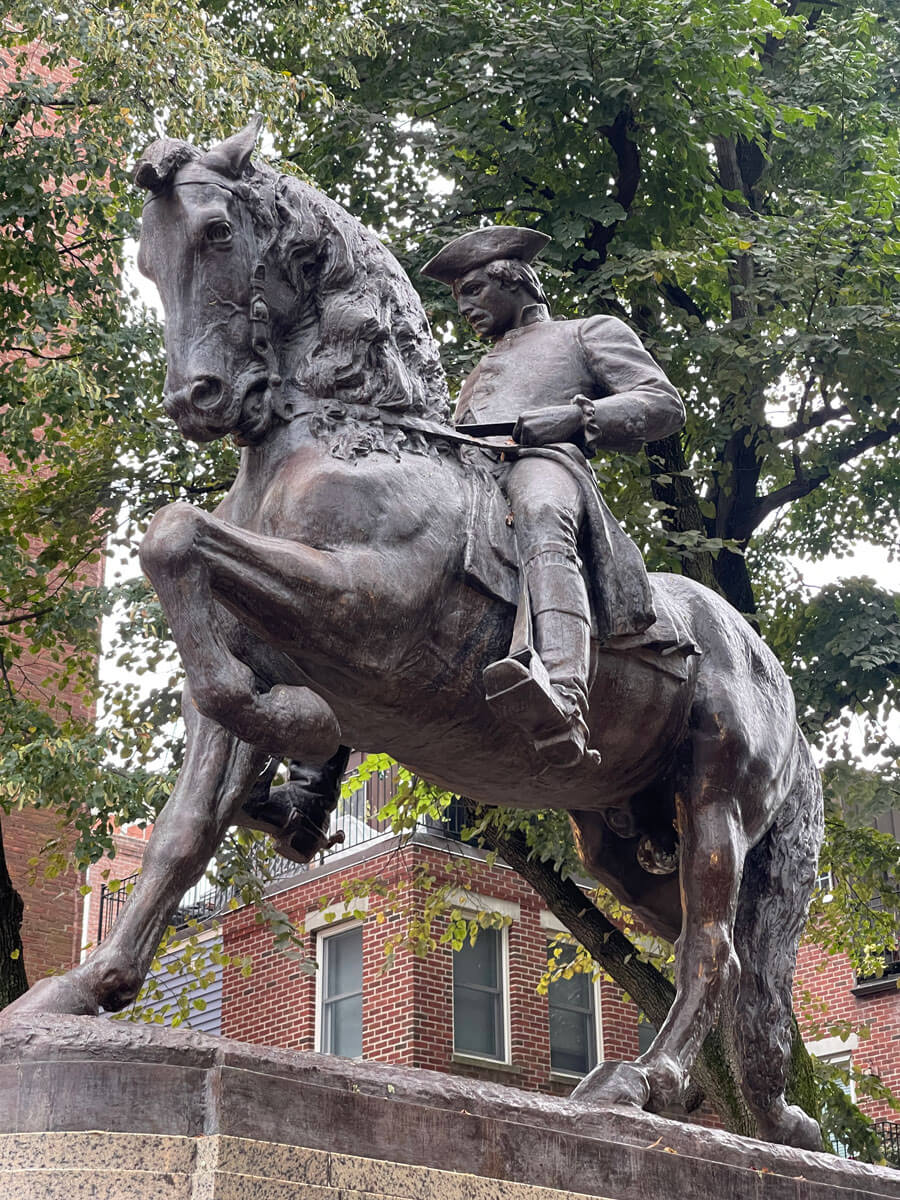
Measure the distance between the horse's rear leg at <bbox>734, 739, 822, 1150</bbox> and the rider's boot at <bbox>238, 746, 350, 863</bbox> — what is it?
1.72 metres

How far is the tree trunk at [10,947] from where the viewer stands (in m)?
10.4

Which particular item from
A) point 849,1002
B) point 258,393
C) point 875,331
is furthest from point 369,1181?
point 849,1002

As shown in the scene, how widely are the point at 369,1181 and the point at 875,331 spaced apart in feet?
31.4

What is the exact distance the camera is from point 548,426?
5594 millimetres

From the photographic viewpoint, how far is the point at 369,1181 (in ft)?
13.5

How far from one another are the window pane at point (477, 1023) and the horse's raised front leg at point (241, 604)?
15212 mm

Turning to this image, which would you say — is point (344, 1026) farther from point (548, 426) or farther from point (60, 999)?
point (60, 999)

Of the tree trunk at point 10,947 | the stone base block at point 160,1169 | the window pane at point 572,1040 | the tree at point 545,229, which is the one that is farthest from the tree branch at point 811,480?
the stone base block at point 160,1169

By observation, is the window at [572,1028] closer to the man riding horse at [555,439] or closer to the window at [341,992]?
the window at [341,992]

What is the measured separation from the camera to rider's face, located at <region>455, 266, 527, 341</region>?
20.5ft

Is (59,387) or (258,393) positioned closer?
(258,393)

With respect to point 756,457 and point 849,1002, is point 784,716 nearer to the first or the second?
point 756,457

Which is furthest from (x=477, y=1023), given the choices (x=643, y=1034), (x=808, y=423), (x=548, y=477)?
(x=548, y=477)

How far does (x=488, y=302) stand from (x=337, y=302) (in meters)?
1.27
